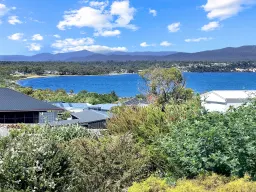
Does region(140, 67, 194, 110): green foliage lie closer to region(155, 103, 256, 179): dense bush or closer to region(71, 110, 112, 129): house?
region(71, 110, 112, 129): house

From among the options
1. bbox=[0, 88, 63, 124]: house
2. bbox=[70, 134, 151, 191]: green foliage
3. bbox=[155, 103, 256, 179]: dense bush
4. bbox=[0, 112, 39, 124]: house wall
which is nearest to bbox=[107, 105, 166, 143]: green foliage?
bbox=[70, 134, 151, 191]: green foliage

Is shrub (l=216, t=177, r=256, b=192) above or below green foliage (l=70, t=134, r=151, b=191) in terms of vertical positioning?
above

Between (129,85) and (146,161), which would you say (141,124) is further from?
(129,85)

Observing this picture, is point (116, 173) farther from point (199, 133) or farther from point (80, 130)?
point (80, 130)

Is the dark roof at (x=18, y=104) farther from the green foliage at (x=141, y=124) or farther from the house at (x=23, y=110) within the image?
the green foliage at (x=141, y=124)

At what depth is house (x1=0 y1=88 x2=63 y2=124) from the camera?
19734 mm

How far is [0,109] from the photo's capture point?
19.4 m

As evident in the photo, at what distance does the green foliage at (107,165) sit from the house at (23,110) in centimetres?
1260

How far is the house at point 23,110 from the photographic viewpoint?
777 inches

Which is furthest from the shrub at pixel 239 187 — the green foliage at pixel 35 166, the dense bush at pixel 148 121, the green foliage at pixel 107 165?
the dense bush at pixel 148 121

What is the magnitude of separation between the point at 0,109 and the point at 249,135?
1660cm

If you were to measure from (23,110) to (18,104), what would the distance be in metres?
0.70

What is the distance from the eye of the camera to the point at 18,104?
66.2 feet

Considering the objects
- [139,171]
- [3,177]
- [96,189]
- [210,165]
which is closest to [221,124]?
[210,165]
